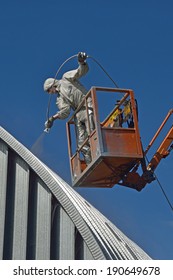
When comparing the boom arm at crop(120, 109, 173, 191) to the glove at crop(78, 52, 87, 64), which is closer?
the glove at crop(78, 52, 87, 64)

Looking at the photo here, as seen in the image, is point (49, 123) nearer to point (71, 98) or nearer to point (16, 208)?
point (71, 98)

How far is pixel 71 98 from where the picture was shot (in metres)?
21.4

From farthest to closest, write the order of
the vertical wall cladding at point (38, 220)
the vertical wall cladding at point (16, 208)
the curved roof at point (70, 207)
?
the vertical wall cladding at point (16, 208) < the vertical wall cladding at point (38, 220) < the curved roof at point (70, 207)

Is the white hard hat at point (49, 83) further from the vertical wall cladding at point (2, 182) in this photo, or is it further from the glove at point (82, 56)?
the vertical wall cladding at point (2, 182)

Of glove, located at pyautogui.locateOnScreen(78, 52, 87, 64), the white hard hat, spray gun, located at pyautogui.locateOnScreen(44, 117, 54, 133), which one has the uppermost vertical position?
glove, located at pyautogui.locateOnScreen(78, 52, 87, 64)

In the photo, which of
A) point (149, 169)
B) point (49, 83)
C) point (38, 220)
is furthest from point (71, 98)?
point (38, 220)

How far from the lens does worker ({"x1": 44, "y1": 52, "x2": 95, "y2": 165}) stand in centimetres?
2114

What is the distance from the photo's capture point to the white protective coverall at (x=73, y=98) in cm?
2122

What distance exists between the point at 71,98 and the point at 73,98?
6cm

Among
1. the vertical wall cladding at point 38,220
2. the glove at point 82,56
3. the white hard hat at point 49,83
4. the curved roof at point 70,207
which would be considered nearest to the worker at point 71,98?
the white hard hat at point 49,83

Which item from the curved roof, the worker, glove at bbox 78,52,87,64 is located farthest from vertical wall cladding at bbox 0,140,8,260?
glove at bbox 78,52,87,64

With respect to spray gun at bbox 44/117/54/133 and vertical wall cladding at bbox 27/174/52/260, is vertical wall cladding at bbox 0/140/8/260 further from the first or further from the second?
spray gun at bbox 44/117/54/133
